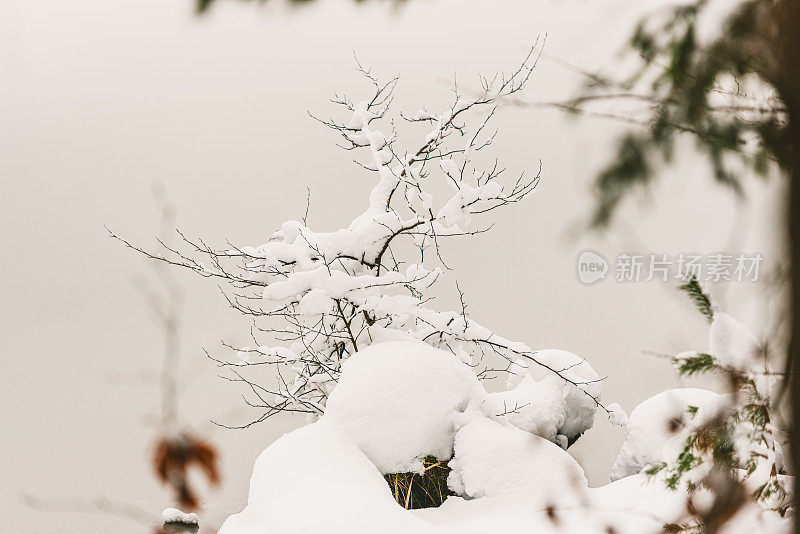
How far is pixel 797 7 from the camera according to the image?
1.57 metres

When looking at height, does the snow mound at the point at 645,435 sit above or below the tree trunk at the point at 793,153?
above

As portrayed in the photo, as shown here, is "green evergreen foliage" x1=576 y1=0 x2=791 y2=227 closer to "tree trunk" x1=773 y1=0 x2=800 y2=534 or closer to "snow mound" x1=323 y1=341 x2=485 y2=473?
"tree trunk" x1=773 y1=0 x2=800 y2=534

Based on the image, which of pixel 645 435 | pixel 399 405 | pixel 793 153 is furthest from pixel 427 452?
pixel 793 153

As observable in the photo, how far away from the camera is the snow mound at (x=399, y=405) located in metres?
5.66

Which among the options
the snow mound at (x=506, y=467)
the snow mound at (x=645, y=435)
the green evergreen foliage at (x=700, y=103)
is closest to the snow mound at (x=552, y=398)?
the snow mound at (x=645, y=435)

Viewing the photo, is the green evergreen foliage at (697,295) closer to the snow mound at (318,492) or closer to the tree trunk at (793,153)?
the tree trunk at (793,153)

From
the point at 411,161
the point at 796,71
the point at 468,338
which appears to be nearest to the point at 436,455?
the point at 468,338

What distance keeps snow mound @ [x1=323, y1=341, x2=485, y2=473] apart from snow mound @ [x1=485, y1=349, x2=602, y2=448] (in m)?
0.93

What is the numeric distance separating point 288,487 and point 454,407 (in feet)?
6.56

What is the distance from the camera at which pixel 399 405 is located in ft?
18.7

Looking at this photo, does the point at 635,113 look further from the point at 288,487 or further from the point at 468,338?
the point at 468,338

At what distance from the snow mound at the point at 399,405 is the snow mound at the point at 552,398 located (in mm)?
931

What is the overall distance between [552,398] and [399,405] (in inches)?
131

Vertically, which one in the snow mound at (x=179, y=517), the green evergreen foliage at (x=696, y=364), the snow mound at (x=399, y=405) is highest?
the snow mound at (x=399, y=405)
